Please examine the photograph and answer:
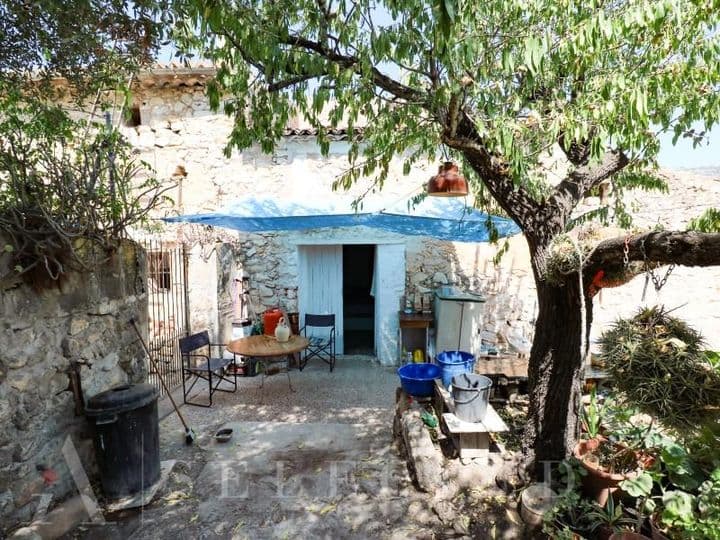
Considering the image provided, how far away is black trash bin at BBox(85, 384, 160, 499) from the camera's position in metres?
3.05

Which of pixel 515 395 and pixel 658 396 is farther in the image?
pixel 515 395

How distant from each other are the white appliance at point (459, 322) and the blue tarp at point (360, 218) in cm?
116

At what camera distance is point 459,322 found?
6.07m

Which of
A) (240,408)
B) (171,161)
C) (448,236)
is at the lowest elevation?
(240,408)

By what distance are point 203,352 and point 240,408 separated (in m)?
1.66

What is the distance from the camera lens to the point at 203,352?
255 inches

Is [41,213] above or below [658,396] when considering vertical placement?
above

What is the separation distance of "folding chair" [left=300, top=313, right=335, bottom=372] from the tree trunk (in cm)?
391

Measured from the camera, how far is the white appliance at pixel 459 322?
6039 mm

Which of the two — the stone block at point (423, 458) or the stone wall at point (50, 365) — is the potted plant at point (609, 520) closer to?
the stone block at point (423, 458)

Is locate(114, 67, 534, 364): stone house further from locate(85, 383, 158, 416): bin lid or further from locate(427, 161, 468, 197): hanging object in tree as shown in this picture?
locate(85, 383, 158, 416): bin lid

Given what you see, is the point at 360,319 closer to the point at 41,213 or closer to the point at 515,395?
the point at 515,395

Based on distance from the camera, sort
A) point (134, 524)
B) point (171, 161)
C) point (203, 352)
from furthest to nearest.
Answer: point (171, 161) → point (203, 352) → point (134, 524)

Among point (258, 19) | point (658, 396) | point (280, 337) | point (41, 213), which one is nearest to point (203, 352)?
point (280, 337)
